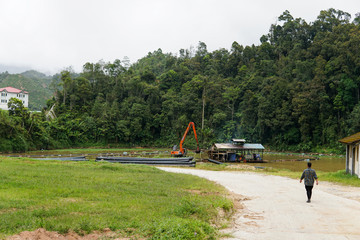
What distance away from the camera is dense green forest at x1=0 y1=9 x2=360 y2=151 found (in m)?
49.7

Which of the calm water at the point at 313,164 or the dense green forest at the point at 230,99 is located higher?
the dense green forest at the point at 230,99

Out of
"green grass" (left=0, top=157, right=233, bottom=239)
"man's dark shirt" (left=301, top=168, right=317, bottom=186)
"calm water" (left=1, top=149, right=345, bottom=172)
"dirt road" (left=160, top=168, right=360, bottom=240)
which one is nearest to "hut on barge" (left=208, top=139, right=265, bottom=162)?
"calm water" (left=1, top=149, right=345, bottom=172)

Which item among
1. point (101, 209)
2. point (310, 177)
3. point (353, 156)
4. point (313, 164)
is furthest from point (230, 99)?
point (101, 209)

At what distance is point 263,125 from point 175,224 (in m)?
52.6

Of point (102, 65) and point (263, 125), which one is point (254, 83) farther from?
point (102, 65)

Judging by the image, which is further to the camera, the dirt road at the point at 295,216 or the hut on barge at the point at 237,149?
the hut on barge at the point at 237,149

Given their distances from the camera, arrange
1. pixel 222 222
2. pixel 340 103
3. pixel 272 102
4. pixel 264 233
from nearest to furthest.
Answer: pixel 264 233, pixel 222 222, pixel 340 103, pixel 272 102

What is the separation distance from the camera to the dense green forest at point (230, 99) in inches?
1957

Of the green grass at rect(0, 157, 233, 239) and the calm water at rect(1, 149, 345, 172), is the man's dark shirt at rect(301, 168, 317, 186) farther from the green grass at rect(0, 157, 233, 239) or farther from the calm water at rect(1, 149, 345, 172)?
the calm water at rect(1, 149, 345, 172)

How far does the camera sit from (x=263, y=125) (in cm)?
5712

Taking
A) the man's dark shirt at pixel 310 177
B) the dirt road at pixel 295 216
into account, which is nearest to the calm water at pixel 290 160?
the dirt road at pixel 295 216

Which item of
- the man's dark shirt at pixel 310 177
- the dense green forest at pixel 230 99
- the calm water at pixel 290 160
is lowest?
the calm water at pixel 290 160

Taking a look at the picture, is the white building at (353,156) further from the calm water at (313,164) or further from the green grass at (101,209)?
the green grass at (101,209)

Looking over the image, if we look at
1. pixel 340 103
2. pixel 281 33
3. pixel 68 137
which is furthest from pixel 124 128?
pixel 281 33
